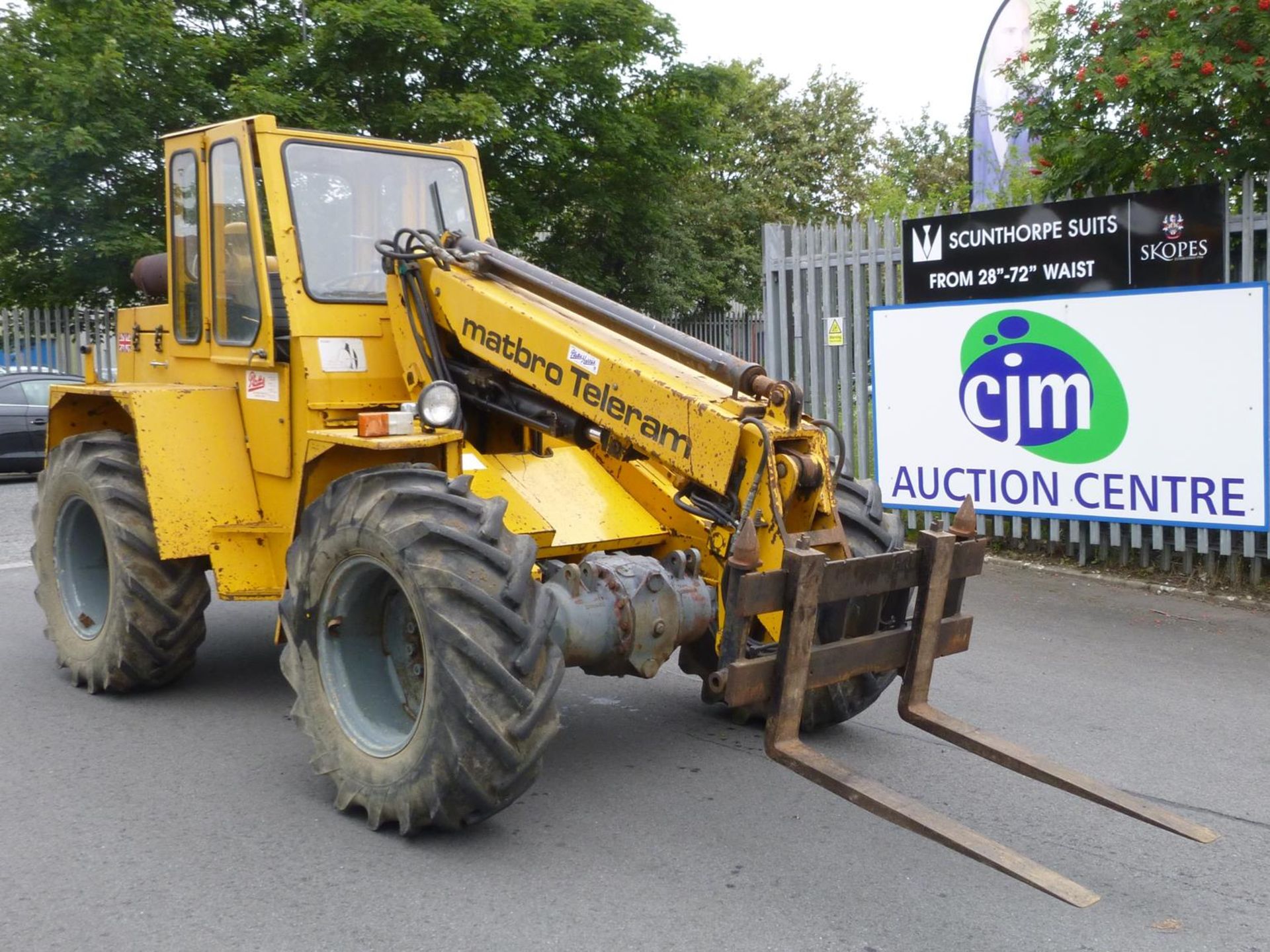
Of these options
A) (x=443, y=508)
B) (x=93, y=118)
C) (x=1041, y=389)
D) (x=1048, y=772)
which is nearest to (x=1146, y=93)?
(x=1041, y=389)

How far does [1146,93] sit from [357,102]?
1306cm

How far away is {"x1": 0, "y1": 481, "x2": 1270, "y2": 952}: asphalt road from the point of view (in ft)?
12.7

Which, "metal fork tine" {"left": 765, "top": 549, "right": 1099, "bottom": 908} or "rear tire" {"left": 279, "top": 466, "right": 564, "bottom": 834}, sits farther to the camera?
"rear tire" {"left": 279, "top": 466, "right": 564, "bottom": 834}

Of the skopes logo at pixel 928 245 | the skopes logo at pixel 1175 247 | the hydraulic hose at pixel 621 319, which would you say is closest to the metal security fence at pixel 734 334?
the skopes logo at pixel 928 245

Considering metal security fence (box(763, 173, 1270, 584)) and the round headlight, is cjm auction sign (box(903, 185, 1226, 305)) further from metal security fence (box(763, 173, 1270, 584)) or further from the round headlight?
the round headlight

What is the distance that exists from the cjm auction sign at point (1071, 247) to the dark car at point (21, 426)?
11309mm

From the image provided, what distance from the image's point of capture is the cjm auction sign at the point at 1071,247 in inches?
341

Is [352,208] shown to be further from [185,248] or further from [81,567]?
[81,567]

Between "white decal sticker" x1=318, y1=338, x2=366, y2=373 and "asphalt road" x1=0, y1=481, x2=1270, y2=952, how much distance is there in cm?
174

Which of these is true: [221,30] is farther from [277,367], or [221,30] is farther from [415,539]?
[415,539]

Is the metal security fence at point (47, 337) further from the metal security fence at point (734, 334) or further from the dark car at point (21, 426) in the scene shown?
the metal security fence at point (734, 334)

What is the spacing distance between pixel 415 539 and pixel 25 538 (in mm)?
8881

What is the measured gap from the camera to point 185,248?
6.45 m

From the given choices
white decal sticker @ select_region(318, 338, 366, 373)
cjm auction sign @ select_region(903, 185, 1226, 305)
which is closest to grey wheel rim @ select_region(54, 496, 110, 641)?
white decal sticker @ select_region(318, 338, 366, 373)
